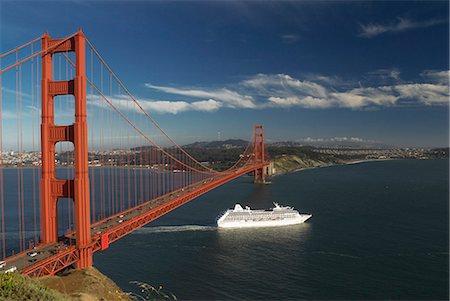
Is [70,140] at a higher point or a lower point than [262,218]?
higher

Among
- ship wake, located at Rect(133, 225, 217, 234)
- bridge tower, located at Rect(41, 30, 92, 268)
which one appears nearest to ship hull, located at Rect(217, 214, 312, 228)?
ship wake, located at Rect(133, 225, 217, 234)

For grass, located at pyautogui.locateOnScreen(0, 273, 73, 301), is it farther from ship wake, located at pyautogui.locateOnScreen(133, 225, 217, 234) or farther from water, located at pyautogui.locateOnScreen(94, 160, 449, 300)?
ship wake, located at pyautogui.locateOnScreen(133, 225, 217, 234)

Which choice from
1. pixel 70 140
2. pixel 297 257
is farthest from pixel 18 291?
pixel 297 257

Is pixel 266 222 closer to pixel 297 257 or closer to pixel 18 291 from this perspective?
pixel 297 257

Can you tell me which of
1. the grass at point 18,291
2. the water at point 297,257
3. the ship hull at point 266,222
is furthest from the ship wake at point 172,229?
the grass at point 18,291

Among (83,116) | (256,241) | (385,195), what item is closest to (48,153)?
(83,116)

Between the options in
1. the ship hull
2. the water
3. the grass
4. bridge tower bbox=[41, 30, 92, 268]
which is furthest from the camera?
the ship hull

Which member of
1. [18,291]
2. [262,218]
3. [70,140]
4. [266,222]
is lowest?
[266,222]
